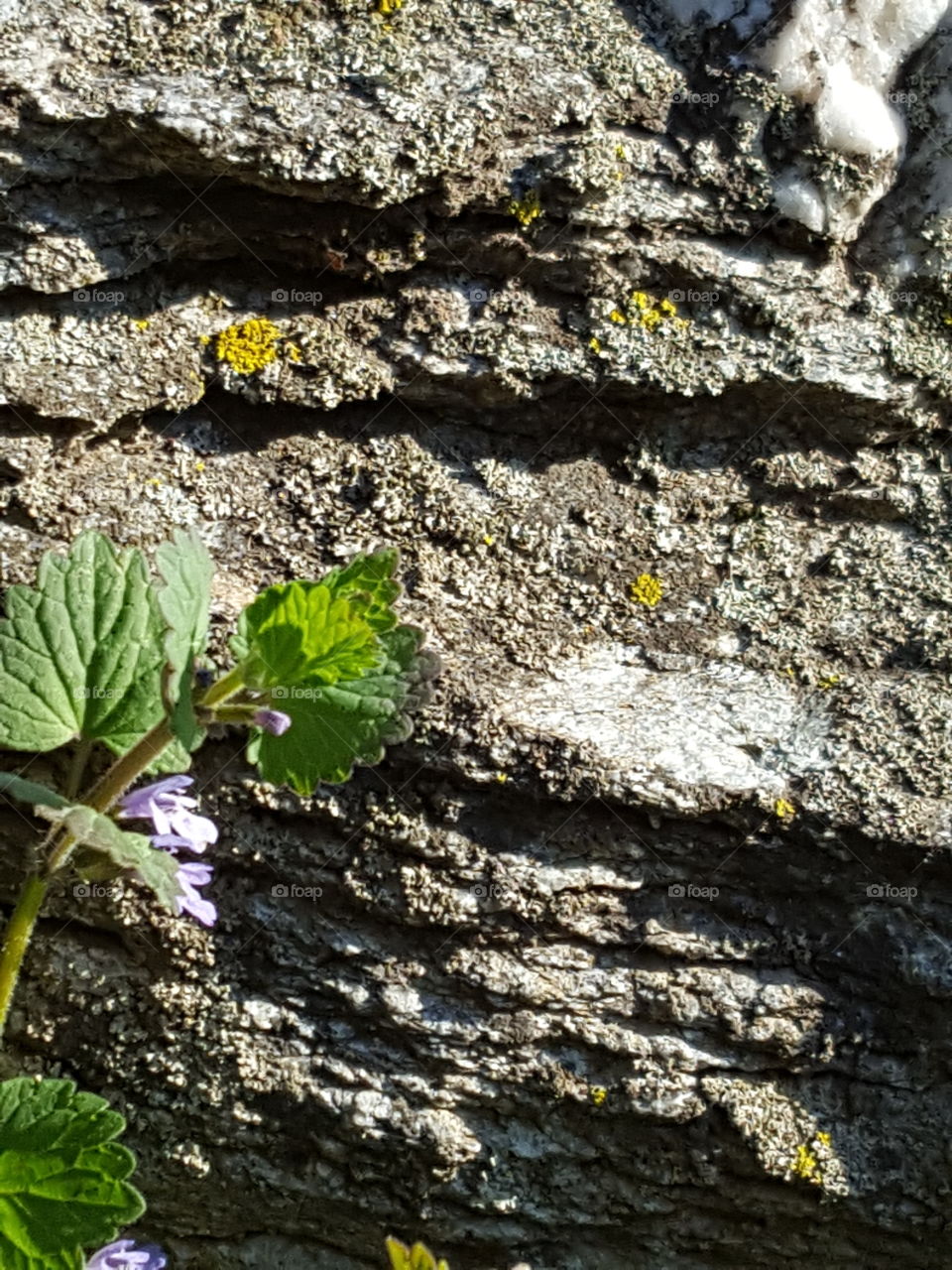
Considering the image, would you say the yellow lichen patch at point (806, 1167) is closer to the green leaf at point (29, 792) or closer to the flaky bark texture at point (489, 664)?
the flaky bark texture at point (489, 664)

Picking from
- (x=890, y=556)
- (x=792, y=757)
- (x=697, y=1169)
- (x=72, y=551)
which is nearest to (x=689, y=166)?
(x=890, y=556)

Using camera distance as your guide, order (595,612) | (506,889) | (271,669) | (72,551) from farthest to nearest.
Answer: (595,612) < (506,889) < (72,551) < (271,669)

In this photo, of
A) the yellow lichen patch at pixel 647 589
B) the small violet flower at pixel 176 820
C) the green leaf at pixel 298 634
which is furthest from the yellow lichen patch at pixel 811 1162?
the green leaf at pixel 298 634

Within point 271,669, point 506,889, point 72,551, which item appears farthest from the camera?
point 506,889

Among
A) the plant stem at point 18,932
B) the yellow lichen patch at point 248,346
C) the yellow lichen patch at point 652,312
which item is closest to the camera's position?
the plant stem at point 18,932

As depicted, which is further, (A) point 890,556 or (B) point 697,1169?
(A) point 890,556

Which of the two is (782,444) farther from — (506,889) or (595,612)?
(506,889)

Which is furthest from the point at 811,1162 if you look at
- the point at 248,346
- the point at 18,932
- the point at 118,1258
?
the point at 248,346
